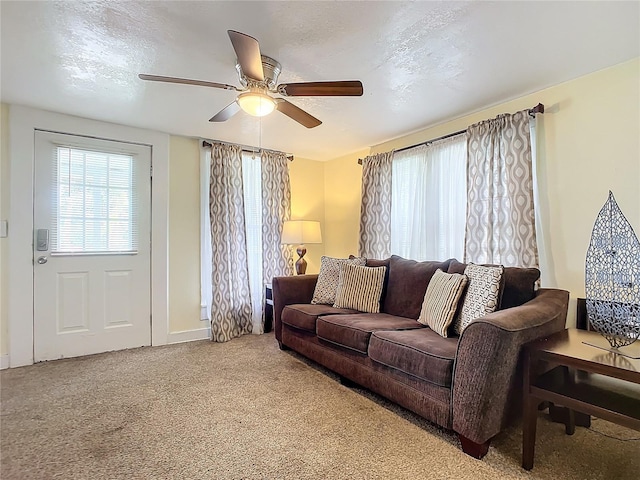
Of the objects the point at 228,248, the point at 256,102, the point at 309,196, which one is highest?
the point at 256,102

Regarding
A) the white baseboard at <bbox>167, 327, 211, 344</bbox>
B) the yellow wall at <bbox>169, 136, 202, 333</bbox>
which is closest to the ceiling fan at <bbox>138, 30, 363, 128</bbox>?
the yellow wall at <bbox>169, 136, 202, 333</bbox>

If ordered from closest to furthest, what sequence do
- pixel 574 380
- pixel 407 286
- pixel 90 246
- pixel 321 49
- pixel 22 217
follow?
1. pixel 574 380
2. pixel 321 49
3. pixel 407 286
4. pixel 22 217
5. pixel 90 246

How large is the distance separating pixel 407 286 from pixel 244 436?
1.73 metres

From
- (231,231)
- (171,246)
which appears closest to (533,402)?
(231,231)

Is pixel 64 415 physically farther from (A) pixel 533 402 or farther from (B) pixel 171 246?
(A) pixel 533 402

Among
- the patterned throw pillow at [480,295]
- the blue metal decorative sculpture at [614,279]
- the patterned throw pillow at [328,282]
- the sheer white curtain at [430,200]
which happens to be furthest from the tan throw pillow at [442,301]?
the patterned throw pillow at [328,282]

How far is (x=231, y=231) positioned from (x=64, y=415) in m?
2.29

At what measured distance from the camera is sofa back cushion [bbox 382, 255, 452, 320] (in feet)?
9.41

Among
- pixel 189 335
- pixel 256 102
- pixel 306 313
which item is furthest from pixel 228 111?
pixel 189 335

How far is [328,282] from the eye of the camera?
3.47m

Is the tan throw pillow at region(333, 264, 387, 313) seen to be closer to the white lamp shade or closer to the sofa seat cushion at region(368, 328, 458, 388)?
the sofa seat cushion at region(368, 328, 458, 388)

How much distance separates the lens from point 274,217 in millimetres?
4410

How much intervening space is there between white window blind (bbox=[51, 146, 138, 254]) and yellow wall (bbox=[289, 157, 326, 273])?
6.53 ft

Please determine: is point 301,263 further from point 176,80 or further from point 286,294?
point 176,80
